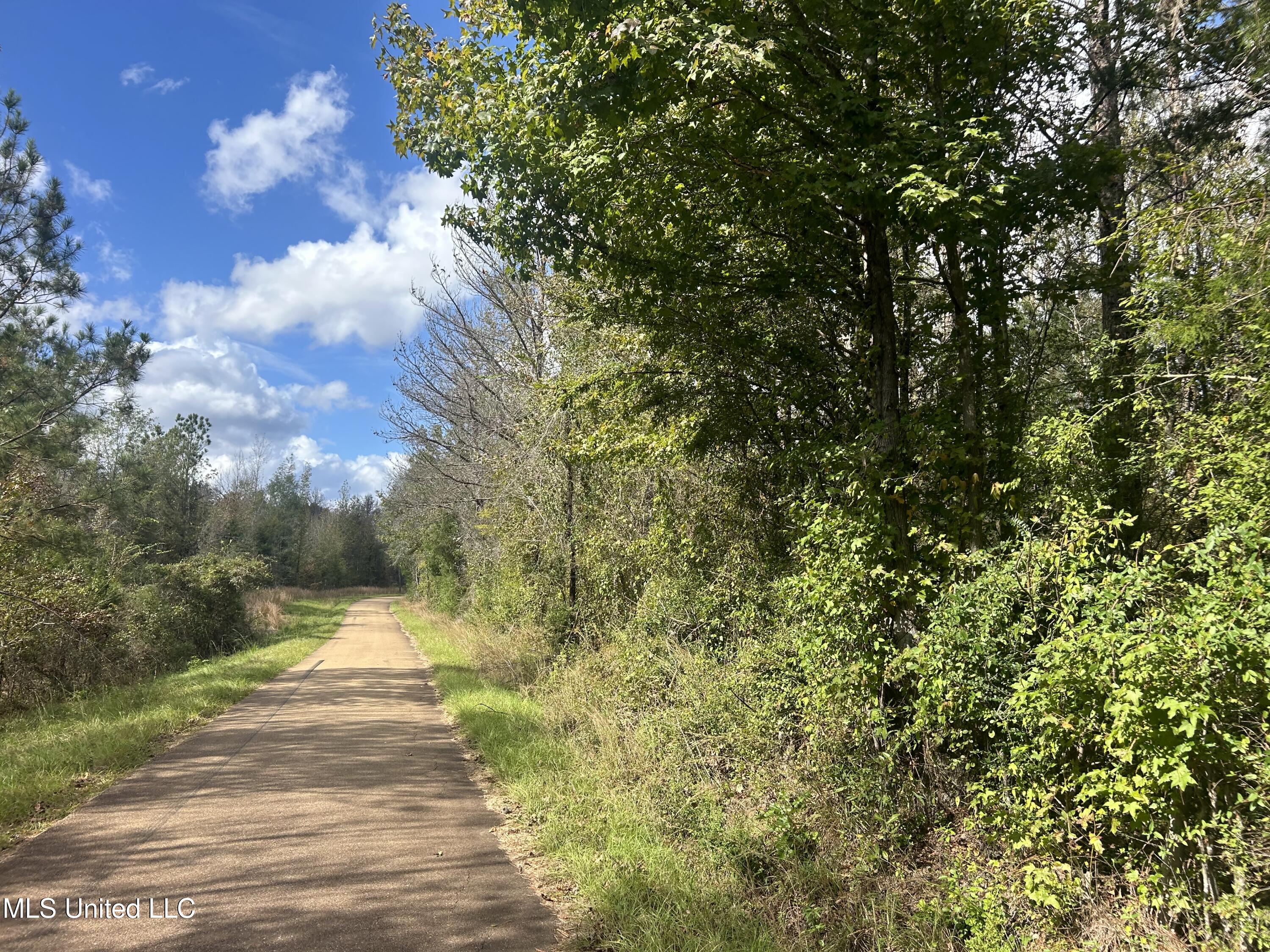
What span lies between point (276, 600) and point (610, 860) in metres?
39.3

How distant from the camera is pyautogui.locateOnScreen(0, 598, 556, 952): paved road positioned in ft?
13.7

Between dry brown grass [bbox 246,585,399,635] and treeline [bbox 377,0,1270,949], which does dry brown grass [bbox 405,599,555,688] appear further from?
dry brown grass [bbox 246,585,399,635]

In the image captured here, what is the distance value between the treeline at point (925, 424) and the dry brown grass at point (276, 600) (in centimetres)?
2360

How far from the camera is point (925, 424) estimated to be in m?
6.07

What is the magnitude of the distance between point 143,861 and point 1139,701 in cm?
642

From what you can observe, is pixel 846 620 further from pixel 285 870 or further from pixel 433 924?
pixel 285 870

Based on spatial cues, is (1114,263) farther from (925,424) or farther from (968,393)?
(925,424)

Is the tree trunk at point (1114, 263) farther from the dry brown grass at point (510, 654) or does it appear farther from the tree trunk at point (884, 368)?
the dry brown grass at point (510, 654)

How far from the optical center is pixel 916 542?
19.9ft

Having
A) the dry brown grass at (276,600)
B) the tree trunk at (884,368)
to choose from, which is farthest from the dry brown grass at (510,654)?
the dry brown grass at (276,600)

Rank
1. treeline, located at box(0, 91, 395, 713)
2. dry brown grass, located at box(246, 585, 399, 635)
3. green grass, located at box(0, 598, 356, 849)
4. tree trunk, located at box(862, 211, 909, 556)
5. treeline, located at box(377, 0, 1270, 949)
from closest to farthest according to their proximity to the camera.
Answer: treeline, located at box(377, 0, 1270, 949)
tree trunk, located at box(862, 211, 909, 556)
green grass, located at box(0, 598, 356, 849)
treeline, located at box(0, 91, 395, 713)
dry brown grass, located at box(246, 585, 399, 635)

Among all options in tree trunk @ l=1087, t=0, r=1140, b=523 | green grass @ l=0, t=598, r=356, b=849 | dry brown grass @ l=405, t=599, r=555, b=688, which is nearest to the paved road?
green grass @ l=0, t=598, r=356, b=849

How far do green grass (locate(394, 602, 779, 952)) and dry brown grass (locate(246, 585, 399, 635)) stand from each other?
72.5ft

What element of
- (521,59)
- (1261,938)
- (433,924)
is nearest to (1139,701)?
(1261,938)
